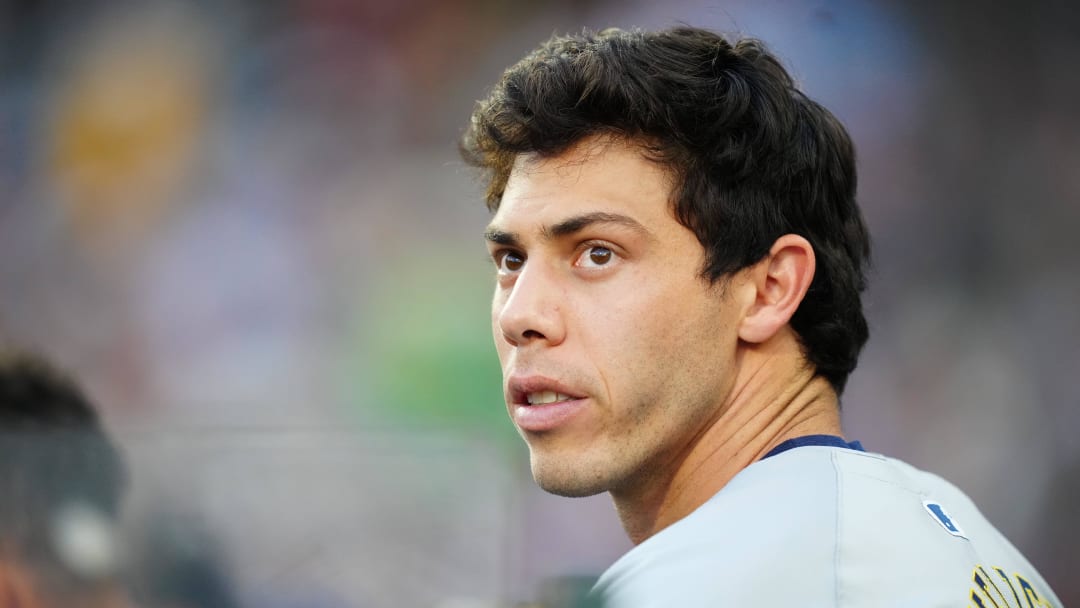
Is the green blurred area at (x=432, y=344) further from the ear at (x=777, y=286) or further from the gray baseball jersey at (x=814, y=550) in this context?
the gray baseball jersey at (x=814, y=550)

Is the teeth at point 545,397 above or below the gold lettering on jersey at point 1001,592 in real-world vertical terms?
→ above

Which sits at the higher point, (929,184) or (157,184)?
(157,184)

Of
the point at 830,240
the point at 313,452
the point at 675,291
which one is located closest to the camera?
the point at 675,291

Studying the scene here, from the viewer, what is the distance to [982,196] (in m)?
5.45

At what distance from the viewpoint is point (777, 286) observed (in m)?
2.15

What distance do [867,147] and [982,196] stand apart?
60cm

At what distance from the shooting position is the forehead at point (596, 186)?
2.04 meters

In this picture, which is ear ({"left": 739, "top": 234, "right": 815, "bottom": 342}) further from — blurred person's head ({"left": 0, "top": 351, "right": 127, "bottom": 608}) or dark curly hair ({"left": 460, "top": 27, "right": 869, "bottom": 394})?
blurred person's head ({"left": 0, "top": 351, "right": 127, "bottom": 608})

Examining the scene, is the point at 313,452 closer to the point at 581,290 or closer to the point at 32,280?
the point at 581,290

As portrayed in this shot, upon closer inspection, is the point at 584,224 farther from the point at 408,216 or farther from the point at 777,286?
the point at 408,216

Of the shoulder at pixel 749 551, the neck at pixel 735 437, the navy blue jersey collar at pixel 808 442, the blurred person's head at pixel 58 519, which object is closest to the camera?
the shoulder at pixel 749 551

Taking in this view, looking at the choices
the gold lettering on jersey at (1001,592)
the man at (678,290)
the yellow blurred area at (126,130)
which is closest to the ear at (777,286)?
the man at (678,290)

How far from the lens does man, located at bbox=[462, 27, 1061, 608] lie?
6.52 ft

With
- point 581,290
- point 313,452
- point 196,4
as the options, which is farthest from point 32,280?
point 581,290
